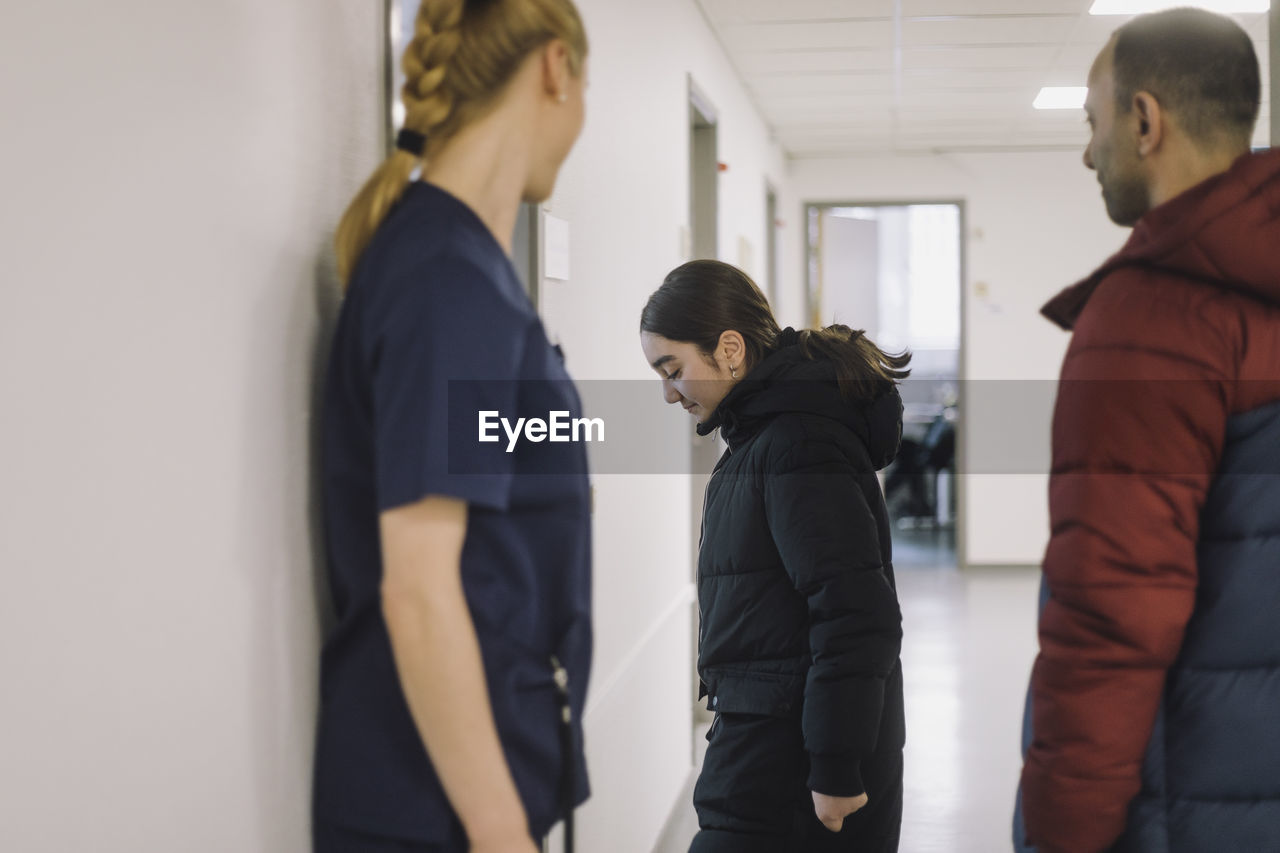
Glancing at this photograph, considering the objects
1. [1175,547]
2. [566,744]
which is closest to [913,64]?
[1175,547]

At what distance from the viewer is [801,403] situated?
5.43 feet

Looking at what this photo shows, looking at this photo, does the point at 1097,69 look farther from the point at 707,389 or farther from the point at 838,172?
the point at 838,172

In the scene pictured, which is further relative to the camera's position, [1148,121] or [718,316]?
[718,316]

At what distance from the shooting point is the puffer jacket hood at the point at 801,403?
1664mm

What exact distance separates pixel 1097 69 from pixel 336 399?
0.90 m

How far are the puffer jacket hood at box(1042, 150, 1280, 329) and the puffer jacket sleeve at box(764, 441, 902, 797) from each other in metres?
0.57

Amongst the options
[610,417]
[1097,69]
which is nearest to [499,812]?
[1097,69]

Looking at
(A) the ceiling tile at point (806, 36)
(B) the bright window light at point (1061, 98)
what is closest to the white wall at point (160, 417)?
(A) the ceiling tile at point (806, 36)

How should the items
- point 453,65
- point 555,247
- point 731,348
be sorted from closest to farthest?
1. point 453,65
2. point 731,348
3. point 555,247

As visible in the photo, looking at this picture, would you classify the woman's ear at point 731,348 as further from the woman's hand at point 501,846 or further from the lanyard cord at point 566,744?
the woman's hand at point 501,846

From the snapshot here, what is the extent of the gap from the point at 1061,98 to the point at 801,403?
16.7 feet

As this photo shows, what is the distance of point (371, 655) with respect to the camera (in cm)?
98

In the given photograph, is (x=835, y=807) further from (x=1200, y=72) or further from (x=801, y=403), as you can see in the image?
(x=1200, y=72)

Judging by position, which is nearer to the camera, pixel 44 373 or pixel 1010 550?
pixel 44 373
